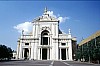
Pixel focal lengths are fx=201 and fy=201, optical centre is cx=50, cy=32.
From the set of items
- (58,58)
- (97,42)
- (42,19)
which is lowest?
(58,58)

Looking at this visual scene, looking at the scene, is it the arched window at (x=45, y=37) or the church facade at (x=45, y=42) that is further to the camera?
the arched window at (x=45, y=37)

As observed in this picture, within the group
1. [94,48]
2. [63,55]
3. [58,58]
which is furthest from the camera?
[63,55]

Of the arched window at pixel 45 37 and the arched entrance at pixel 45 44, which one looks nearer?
the arched entrance at pixel 45 44

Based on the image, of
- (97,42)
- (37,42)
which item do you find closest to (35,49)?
(37,42)

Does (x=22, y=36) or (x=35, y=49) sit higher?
(x=22, y=36)

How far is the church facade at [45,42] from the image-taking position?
95.5 metres

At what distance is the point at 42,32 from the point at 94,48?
49.3 metres

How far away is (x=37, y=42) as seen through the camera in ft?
319

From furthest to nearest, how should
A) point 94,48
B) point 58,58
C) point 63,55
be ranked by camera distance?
point 63,55
point 58,58
point 94,48

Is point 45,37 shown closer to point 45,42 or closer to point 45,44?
point 45,42

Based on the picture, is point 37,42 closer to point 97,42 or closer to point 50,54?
point 50,54

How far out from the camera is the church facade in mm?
95500

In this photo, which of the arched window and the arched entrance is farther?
the arched window

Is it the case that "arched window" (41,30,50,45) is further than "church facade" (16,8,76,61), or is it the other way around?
"arched window" (41,30,50,45)
